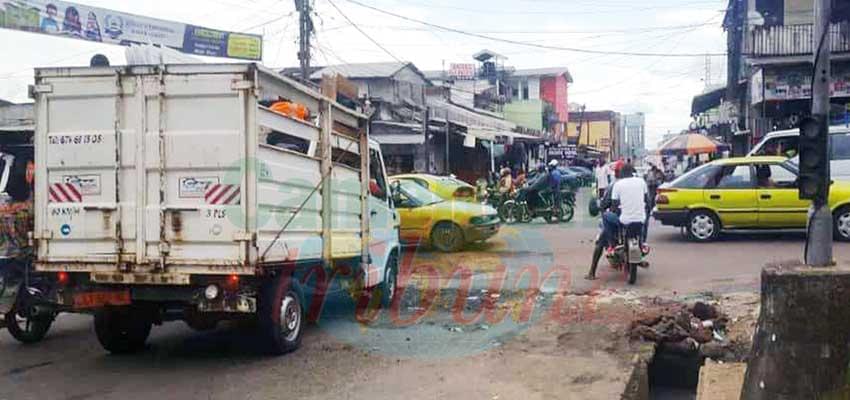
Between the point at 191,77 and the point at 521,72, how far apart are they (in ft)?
195

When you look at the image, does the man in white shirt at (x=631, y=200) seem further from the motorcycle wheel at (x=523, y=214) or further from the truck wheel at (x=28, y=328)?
the motorcycle wheel at (x=523, y=214)

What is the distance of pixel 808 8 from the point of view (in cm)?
2733

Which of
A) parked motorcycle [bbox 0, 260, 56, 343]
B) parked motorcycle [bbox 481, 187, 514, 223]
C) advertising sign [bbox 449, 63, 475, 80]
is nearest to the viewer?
parked motorcycle [bbox 0, 260, 56, 343]

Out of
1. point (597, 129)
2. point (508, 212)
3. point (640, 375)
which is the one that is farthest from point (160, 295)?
point (597, 129)

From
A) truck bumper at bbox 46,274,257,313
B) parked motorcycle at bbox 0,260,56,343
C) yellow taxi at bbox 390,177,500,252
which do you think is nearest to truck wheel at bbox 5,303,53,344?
parked motorcycle at bbox 0,260,56,343

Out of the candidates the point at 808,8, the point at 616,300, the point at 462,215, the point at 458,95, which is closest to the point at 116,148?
the point at 616,300

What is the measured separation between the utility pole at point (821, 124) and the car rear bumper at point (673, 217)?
29.4 ft

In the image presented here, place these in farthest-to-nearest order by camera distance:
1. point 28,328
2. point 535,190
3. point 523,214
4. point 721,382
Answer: point 523,214 < point 535,190 < point 28,328 < point 721,382

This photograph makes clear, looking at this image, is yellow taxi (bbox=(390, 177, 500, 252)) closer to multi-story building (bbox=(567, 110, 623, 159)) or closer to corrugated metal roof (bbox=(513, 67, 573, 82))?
corrugated metal roof (bbox=(513, 67, 573, 82))

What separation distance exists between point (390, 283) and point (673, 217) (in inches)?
289

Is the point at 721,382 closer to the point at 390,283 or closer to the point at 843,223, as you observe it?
the point at 390,283

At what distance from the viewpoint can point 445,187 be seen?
17375 millimetres

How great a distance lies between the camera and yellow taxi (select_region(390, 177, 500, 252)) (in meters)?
14.2

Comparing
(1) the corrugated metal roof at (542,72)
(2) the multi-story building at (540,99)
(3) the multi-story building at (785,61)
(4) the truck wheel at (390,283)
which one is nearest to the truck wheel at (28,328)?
(4) the truck wheel at (390,283)
